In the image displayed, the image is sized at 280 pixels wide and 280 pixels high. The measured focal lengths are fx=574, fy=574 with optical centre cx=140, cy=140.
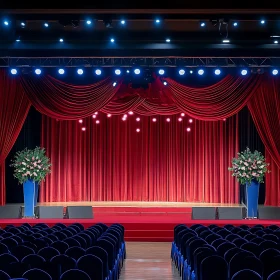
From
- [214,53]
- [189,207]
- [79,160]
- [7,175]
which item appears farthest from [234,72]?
[7,175]

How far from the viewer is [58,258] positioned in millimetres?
7508

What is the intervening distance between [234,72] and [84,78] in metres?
4.70

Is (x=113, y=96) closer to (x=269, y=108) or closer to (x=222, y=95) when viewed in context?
(x=222, y=95)

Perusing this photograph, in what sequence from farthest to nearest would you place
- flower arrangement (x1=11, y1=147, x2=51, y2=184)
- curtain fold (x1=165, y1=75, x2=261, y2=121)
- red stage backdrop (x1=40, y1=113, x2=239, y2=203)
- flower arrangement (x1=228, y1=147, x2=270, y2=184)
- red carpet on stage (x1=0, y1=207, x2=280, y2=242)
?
red stage backdrop (x1=40, y1=113, x2=239, y2=203) < flower arrangement (x1=11, y1=147, x2=51, y2=184) < curtain fold (x1=165, y1=75, x2=261, y2=121) < flower arrangement (x1=228, y1=147, x2=270, y2=184) < red carpet on stage (x1=0, y1=207, x2=280, y2=242)

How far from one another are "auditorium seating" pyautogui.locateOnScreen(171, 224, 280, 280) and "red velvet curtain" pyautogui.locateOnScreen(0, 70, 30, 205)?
8119 mm

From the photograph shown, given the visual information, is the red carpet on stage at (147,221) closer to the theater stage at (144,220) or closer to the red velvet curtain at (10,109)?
the theater stage at (144,220)

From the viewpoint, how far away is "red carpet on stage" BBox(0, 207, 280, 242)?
15453 millimetres

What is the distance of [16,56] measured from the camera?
15.1 metres

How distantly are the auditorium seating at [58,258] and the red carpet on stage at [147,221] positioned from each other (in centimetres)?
437

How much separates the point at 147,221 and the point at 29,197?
3707 millimetres

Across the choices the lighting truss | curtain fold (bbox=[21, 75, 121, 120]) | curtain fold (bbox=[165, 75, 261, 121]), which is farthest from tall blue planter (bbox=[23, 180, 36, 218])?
curtain fold (bbox=[165, 75, 261, 121])

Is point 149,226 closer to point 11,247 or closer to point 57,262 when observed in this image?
point 11,247

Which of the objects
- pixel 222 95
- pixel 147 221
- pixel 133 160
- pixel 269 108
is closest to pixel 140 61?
pixel 222 95

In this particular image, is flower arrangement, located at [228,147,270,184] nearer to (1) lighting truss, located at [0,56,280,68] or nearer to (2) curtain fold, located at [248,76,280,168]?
(2) curtain fold, located at [248,76,280,168]
